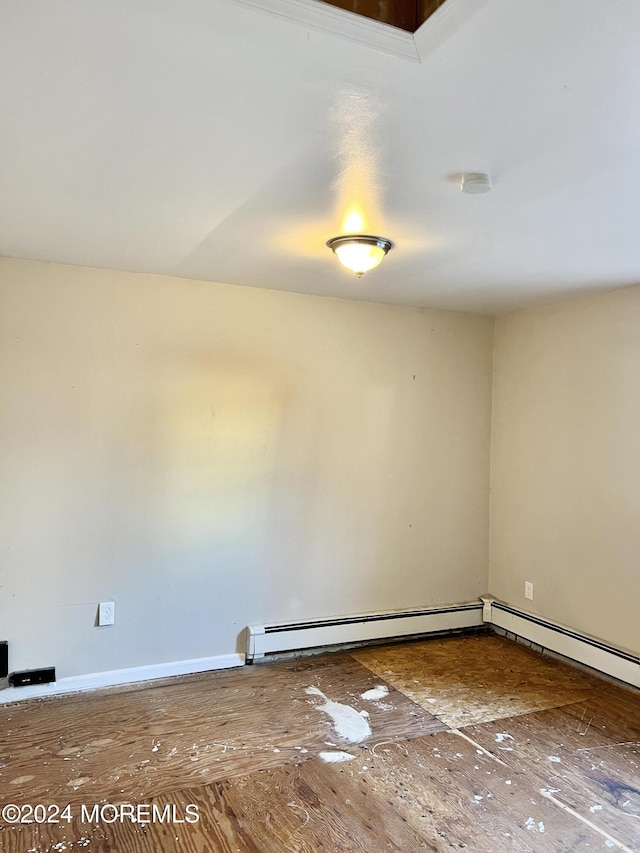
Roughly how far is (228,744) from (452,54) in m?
2.61

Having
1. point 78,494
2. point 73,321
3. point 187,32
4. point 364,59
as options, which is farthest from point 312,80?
point 78,494

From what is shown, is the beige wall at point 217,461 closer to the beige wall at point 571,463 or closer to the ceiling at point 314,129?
the beige wall at point 571,463

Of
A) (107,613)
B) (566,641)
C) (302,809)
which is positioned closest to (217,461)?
(107,613)

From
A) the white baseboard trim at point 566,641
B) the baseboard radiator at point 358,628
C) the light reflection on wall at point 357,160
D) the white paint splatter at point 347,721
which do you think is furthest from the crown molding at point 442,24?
the white baseboard trim at point 566,641

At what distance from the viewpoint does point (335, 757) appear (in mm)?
2453

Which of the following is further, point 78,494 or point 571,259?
point 78,494

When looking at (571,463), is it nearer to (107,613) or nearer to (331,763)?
(331,763)

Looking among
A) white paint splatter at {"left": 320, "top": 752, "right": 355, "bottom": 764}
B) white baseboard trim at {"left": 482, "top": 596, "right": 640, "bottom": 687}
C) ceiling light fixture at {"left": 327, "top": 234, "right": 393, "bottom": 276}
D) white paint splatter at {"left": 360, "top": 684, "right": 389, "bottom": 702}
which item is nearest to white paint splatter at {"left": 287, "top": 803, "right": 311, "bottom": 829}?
white paint splatter at {"left": 320, "top": 752, "right": 355, "bottom": 764}

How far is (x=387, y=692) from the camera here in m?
3.09

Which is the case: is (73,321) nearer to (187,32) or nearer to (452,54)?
(187,32)

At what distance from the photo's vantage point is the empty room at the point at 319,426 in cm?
138

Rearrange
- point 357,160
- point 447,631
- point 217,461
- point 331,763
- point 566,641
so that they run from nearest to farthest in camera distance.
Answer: point 357,160
point 331,763
point 217,461
point 566,641
point 447,631

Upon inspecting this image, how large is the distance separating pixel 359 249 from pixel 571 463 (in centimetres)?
199

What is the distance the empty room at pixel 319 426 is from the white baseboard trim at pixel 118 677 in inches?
0.6
